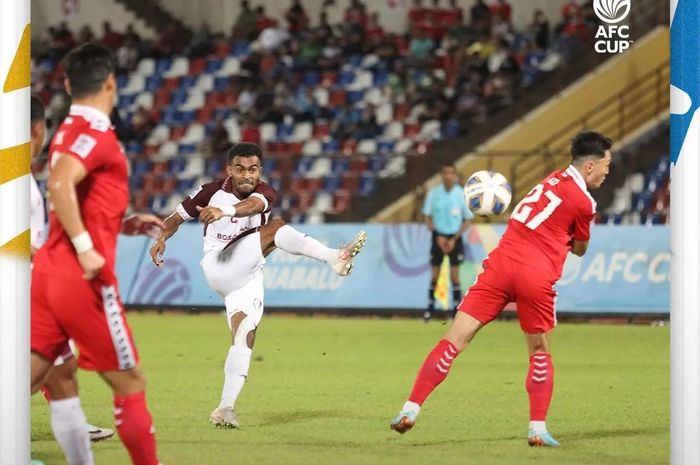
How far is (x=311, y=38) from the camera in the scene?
28.4 m

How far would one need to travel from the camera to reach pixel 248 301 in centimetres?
976

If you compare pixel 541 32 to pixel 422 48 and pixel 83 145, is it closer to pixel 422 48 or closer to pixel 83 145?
pixel 422 48

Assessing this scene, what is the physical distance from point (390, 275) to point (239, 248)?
393 inches

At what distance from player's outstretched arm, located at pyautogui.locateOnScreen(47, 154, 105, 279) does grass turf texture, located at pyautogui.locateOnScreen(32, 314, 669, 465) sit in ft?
7.15

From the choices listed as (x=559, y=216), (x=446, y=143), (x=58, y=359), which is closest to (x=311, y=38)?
(x=446, y=143)

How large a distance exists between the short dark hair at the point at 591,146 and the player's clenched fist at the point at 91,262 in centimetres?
396

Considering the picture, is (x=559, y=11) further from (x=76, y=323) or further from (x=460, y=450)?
(x=76, y=323)

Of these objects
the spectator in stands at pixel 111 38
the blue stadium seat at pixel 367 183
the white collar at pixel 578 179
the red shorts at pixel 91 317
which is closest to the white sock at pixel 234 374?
the white collar at pixel 578 179

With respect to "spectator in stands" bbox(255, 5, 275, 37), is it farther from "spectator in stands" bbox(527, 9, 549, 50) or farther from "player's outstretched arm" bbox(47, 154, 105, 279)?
"player's outstretched arm" bbox(47, 154, 105, 279)

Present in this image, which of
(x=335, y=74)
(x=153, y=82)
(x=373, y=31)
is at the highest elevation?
(x=373, y=31)

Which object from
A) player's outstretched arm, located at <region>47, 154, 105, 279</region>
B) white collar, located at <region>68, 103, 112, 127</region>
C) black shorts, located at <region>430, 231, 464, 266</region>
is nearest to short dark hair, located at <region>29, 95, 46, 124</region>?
white collar, located at <region>68, 103, 112, 127</region>

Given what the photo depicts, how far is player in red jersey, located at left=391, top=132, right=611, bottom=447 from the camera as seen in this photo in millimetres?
8695

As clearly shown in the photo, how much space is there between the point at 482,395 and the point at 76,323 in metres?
5.77

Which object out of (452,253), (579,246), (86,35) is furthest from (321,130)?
(579,246)
